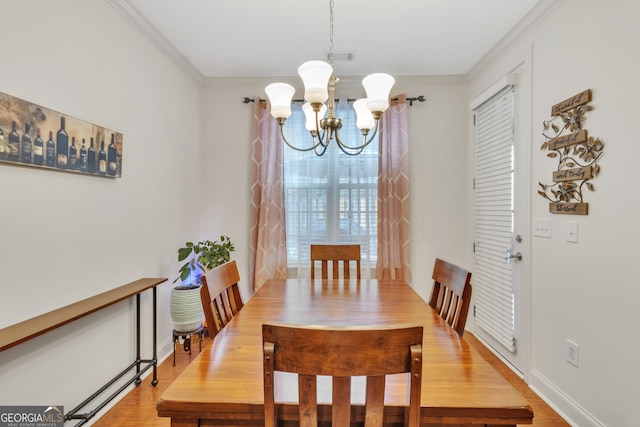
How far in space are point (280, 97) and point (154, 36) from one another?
5.14 ft

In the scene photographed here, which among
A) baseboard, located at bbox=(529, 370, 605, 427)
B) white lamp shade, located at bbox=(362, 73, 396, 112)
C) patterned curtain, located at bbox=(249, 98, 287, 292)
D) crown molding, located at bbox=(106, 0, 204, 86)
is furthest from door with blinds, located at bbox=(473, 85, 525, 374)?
crown molding, located at bbox=(106, 0, 204, 86)

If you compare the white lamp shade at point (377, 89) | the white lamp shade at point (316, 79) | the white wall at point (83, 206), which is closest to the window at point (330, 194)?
the white wall at point (83, 206)

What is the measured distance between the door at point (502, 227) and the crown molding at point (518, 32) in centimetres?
33

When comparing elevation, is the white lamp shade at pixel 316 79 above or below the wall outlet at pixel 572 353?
above

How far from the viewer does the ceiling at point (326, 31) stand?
6.94 ft

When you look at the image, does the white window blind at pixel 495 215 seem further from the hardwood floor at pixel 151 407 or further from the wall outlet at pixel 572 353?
the wall outlet at pixel 572 353

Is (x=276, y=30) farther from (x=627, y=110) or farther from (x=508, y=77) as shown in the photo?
(x=627, y=110)

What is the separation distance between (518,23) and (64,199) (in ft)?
10.4

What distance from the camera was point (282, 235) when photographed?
319cm

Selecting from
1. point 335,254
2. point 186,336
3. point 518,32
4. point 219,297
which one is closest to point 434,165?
point 518,32

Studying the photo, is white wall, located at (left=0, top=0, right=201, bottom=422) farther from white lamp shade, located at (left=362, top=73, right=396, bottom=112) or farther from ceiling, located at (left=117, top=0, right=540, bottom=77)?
white lamp shade, located at (left=362, top=73, right=396, bottom=112)

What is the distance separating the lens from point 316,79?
1410 mm

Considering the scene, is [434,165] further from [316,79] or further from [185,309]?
[185,309]

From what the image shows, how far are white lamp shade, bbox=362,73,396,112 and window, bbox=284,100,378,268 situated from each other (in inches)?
65.2
